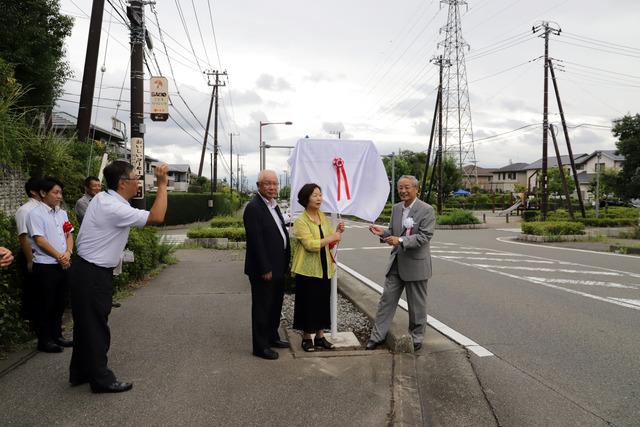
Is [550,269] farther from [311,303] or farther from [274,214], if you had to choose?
[274,214]

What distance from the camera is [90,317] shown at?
3717 millimetres

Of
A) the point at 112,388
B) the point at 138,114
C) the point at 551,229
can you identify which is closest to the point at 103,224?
the point at 112,388

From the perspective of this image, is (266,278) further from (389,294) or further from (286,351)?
(389,294)

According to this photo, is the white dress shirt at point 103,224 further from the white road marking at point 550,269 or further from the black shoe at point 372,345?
the white road marking at point 550,269

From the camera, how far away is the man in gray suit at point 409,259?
4.80 m

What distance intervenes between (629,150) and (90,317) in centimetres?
2695

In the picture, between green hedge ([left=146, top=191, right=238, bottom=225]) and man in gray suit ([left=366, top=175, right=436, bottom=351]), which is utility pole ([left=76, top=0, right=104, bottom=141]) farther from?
green hedge ([left=146, top=191, right=238, bottom=225])

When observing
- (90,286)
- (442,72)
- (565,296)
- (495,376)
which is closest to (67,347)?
(90,286)

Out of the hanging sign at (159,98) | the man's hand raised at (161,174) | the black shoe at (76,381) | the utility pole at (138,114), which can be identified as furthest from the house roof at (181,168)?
the man's hand raised at (161,174)

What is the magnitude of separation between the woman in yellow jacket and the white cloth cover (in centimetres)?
31

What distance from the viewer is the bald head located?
4.55 meters

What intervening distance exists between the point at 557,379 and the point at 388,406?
6.03ft

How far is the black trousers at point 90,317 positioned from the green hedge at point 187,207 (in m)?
27.2

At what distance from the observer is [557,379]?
14.4 feet
